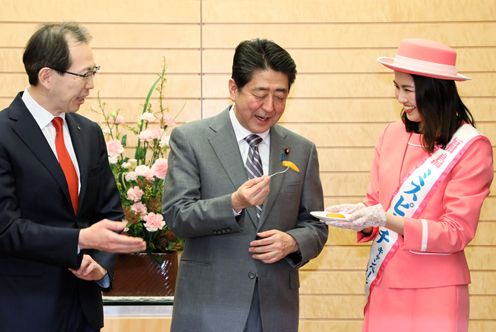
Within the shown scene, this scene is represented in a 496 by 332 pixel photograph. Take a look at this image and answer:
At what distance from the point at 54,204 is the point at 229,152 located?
2.08 ft

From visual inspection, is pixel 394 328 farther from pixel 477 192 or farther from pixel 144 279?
pixel 144 279

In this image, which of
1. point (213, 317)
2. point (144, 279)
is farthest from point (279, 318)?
point (144, 279)

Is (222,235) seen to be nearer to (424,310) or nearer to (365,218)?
(365,218)

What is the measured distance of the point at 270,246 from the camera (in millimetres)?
2850

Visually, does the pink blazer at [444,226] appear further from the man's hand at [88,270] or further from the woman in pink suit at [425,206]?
the man's hand at [88,270]

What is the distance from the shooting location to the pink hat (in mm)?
3000

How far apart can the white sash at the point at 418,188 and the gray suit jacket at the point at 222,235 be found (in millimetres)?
238

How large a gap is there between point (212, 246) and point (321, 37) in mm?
2218

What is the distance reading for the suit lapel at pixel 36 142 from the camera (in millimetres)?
2719

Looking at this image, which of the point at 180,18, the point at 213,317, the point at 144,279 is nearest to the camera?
the point at 213,317

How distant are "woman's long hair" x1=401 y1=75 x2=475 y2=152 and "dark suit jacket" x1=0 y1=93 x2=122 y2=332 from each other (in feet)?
3.96

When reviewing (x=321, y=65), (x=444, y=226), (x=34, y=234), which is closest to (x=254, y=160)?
(x=444, y=226)

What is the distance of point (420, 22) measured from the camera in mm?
4824

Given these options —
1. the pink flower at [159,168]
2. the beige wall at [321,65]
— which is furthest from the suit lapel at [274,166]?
the beige wall at [321,65]
